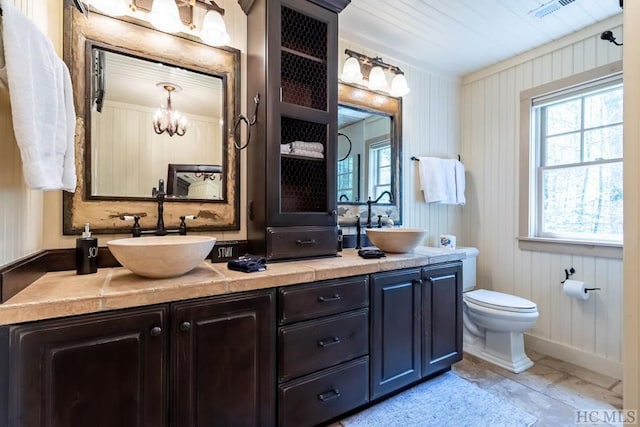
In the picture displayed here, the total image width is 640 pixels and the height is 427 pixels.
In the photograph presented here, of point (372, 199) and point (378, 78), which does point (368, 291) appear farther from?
point (378, 78)

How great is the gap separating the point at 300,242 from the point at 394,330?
76 cm

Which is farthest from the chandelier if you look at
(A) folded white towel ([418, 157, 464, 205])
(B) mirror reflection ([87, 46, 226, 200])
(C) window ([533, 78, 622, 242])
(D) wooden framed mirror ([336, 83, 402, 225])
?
(C) window ([533, 78, 622, 242])

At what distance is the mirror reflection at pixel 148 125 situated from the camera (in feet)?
4.95

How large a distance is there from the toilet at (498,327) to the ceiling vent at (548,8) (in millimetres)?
2065

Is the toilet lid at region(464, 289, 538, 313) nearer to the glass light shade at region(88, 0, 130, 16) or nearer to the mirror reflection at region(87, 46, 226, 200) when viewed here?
the mirror reflection at region(87, 46, 226, 200)

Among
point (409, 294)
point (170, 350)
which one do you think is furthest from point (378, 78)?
point (170, 350)

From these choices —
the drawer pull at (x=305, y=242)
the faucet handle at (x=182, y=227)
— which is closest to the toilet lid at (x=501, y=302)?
the drawer pull at (x=305, y=242)

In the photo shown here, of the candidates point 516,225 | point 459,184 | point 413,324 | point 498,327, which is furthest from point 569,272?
point 413,324

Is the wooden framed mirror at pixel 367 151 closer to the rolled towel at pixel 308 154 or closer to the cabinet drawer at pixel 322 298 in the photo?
the rolled towel at pixel 308 154

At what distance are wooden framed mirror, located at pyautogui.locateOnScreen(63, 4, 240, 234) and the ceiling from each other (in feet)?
3.56

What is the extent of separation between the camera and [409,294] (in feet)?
5.97

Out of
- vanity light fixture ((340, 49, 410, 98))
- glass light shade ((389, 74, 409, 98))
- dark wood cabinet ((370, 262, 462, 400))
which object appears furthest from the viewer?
glass light shade ((389, 74, 409, 98))

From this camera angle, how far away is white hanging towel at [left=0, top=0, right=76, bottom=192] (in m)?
0.88

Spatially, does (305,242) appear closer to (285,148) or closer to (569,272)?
(285,148)
